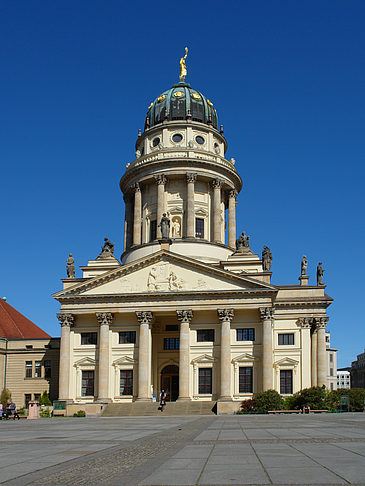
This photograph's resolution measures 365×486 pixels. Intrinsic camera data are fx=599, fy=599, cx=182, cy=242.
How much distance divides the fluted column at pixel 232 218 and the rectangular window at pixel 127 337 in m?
19.7

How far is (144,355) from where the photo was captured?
57.3 metres

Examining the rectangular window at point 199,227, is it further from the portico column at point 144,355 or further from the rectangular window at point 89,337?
the rectangular window at point 89,337

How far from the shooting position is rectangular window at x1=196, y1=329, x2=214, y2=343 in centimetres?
5897

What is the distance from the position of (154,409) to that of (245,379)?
988 centimetres

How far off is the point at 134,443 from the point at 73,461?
17.3 feet

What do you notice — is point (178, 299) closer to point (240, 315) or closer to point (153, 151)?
point (240, 315)

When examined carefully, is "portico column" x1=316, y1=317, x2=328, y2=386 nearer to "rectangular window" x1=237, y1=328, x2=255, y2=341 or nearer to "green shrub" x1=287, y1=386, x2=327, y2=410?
"rectangular window" x1=237, y1=328, x2=255, y2=341

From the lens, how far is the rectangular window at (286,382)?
198ft

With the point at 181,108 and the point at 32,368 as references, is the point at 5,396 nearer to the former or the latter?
the point at 32,368

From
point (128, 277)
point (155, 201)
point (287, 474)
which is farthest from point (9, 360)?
point (287, 474)

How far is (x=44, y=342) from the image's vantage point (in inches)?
2719

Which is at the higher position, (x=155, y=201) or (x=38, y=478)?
(x=155, y=201)

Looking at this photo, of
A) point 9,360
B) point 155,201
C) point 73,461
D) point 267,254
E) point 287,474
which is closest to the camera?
point 287,474

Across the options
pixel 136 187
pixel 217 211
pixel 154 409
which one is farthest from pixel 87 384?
pixel 136 187
